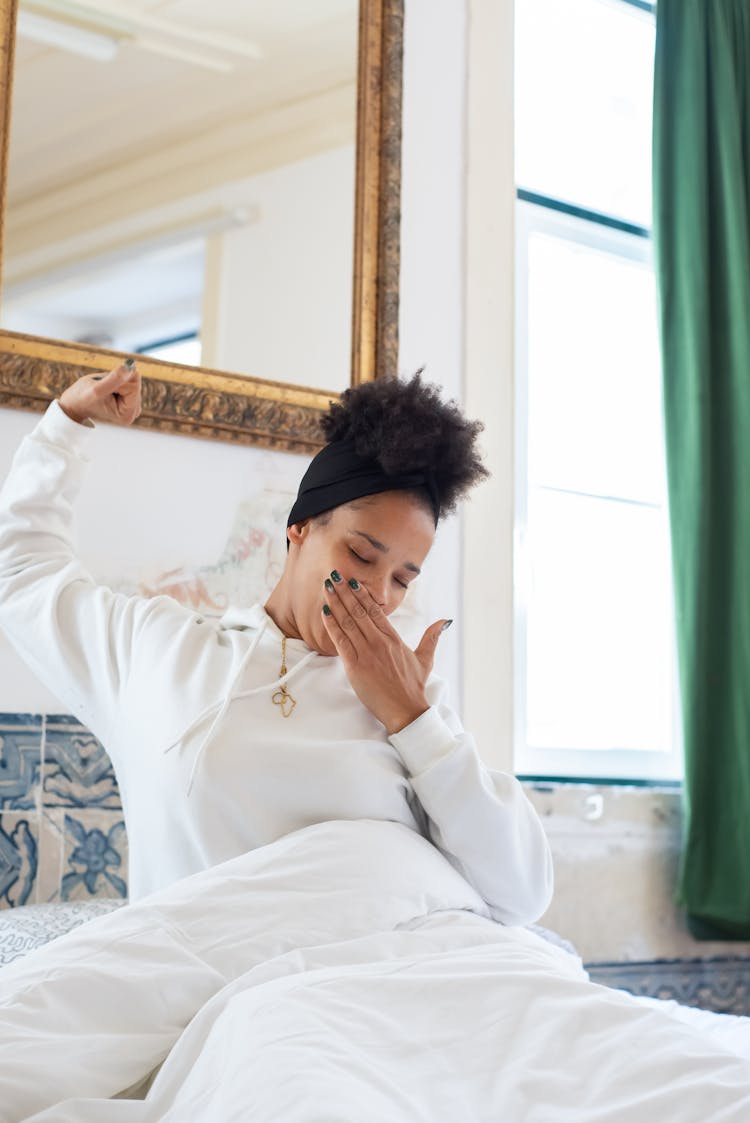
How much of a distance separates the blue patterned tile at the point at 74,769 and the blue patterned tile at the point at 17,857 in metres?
0.04

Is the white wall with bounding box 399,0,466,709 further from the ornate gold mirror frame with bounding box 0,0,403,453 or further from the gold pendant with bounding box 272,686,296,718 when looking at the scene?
the gold pendant with bounding box 272,686,296,718

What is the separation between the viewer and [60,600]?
1455 mm

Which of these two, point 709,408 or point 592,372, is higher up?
point 592,372

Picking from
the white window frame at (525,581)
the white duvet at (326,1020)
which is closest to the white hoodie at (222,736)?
the white duvet at (326,1020)

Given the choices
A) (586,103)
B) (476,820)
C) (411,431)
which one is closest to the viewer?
(476,820)

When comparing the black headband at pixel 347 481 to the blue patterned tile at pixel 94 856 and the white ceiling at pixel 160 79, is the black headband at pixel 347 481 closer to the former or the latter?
the blue patterned tile at pixel 94 856

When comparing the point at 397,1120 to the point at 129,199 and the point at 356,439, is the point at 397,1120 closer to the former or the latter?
the point at 356,439

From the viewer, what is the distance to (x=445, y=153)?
2.45 metres

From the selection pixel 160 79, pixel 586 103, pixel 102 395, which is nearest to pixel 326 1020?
pixel 102 395

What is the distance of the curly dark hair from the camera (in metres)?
1.41

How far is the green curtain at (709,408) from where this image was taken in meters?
2.44

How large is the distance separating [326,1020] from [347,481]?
674 millimetres

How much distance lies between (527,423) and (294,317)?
629 millimetres

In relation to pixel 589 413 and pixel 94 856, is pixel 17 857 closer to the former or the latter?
pixel 94 856
